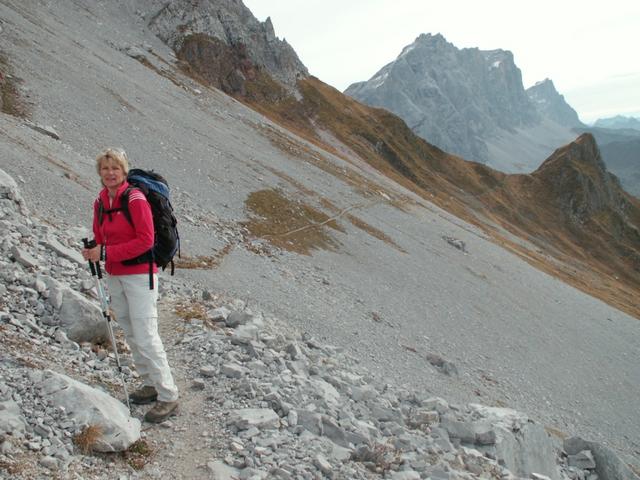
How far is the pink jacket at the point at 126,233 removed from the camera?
823 cm

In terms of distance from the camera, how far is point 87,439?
7.53 metres

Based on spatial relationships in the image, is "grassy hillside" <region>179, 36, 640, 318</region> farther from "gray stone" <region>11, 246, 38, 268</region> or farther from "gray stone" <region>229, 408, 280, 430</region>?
"gray stone" <region>229, 408, 280, 430</region>

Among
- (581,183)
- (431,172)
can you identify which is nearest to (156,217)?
(431,172)

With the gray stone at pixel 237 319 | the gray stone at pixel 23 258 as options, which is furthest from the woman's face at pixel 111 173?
the gray stone at pixel 237 319

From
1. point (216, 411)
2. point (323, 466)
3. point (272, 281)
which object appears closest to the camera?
point (323, 466)

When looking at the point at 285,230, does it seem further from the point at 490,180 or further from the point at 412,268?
the point at 490,180

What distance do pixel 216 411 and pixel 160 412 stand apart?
122cm

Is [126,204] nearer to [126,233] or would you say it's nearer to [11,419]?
[126,233]

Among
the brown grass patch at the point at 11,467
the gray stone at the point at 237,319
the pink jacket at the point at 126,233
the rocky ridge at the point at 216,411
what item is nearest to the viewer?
the brown grass patch at the point at 11,467

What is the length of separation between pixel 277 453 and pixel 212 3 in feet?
308

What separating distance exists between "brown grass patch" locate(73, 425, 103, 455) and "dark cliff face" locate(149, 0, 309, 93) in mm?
77760

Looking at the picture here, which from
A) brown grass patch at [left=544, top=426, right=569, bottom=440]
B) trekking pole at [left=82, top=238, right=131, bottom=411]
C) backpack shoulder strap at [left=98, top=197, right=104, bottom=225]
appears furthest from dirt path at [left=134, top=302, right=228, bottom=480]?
brown grass patch at [left=544, top=426, right=569, bottom=440]

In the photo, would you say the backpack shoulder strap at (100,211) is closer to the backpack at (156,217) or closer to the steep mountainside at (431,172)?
the backpack at (156,217)

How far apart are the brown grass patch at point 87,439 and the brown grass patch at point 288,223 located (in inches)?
882
